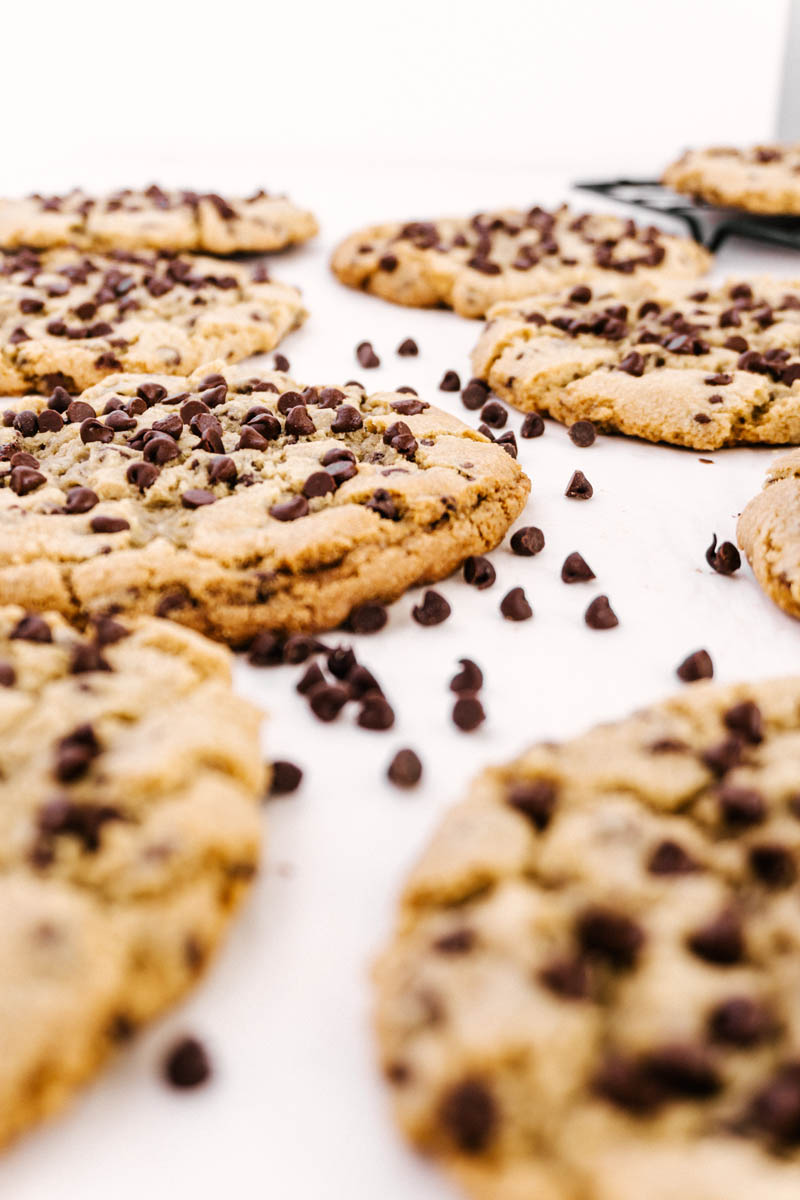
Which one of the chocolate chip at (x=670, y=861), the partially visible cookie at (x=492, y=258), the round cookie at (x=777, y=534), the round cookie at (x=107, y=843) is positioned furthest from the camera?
the partially visible cookie at (x=492, y=258)

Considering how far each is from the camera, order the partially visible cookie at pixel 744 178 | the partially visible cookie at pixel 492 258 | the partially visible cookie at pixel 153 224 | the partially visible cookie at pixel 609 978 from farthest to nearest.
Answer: the partially visible cookie at pixel 744 178, the partially visible cookie at pixel 153 224, the partially visible cookie at pixel 492 258, the partially visible cookie at pixel 609 978

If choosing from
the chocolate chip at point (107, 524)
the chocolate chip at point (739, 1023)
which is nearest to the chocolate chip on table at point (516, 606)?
the chocolate chip at point (107, 524)

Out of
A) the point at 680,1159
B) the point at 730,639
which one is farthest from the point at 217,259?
the point at 680,1159

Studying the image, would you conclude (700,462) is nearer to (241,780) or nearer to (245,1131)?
(241,780)

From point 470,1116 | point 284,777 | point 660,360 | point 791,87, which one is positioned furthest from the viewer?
point 791,87

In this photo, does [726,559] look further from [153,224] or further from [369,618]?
[153,224]

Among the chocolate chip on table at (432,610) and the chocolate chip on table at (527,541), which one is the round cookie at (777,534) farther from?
the chocolate chip on table at (432,610)

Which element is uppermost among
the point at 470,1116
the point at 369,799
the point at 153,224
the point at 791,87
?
the point at 791,87

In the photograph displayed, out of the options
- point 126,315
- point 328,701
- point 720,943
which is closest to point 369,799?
point 328,701
